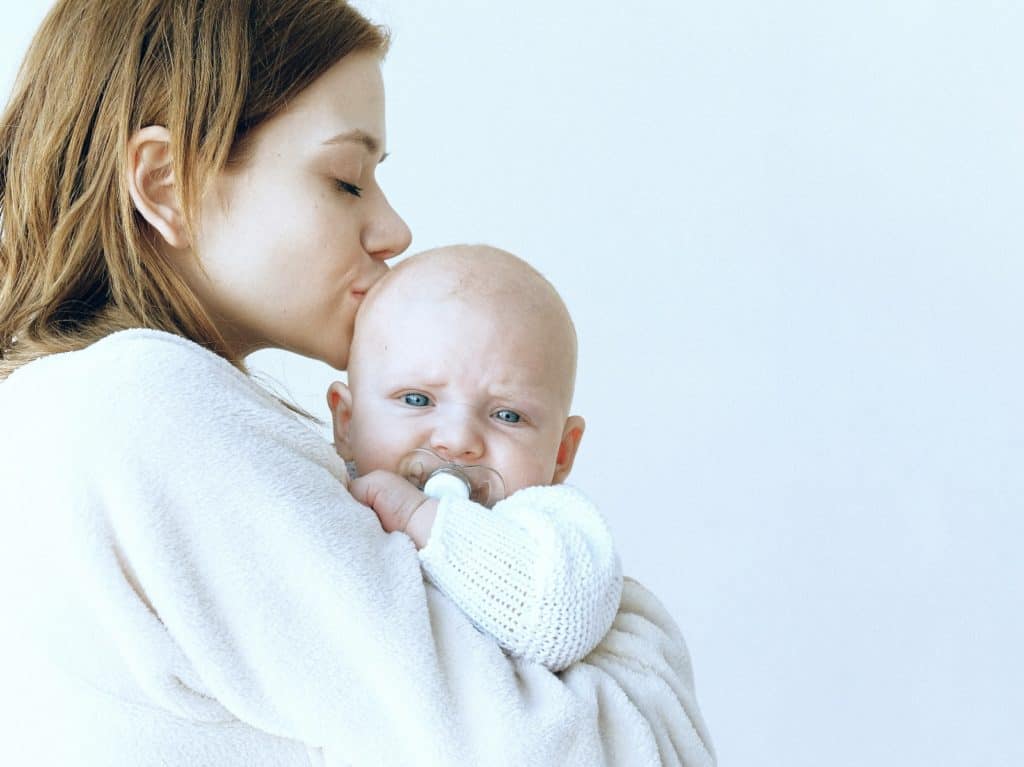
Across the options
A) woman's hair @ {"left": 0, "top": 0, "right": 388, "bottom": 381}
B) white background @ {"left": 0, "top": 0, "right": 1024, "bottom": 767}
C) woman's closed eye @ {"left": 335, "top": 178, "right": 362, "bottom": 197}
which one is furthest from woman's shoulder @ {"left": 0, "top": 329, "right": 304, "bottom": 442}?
white background @ {"left": 0, "top": 0, "right": 1024, "bottom": 767}

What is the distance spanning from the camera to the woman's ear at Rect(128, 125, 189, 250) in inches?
62.0

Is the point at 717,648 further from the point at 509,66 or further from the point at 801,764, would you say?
the point at 509,66

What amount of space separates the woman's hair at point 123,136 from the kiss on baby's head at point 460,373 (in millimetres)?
185

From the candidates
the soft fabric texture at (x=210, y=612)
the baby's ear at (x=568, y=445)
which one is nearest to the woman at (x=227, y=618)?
the soft fabric texture at (x=210, y=612)

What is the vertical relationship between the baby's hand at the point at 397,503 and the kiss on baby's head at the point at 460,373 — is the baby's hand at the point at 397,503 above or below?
below

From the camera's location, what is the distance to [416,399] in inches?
60.6

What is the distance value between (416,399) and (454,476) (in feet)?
0.36

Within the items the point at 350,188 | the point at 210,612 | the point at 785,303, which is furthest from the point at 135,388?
the point at 785,303

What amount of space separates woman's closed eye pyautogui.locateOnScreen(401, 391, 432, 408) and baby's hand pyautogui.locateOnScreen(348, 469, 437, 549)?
0.11 m

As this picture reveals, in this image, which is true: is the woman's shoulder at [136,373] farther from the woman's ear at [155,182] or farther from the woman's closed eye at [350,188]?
the woman's closed eye at [350,188]

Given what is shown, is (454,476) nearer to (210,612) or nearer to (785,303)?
(210,612)

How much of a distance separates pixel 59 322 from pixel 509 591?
0.61 m

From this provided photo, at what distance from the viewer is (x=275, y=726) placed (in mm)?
1252

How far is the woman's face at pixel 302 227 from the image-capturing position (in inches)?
63.1
